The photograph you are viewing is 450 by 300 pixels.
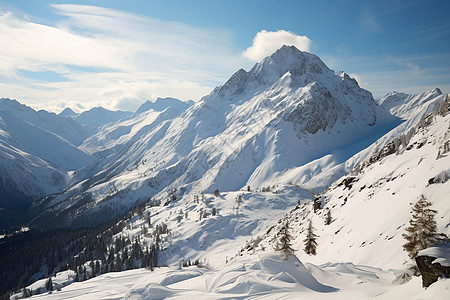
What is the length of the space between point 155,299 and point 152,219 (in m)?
156

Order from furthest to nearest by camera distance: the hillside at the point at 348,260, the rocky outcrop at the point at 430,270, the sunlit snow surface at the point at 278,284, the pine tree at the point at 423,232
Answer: the hillside at the point at 348,260, the pine tree at the point at 423,232, the sunlit snow surface at the point at 278,284, the rocky outcrop at the point at 430,270

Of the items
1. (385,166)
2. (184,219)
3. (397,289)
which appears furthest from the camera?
(184,219)

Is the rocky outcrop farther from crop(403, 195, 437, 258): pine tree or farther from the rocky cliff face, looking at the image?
crop(403, 195, 437, 258): pine tree

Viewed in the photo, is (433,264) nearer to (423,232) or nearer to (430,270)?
(430,270)

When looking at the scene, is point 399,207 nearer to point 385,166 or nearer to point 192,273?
point 385,166

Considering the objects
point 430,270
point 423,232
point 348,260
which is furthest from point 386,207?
point 430,270

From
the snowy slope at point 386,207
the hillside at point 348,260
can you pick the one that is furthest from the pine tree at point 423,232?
the snowy slope at point 386,207

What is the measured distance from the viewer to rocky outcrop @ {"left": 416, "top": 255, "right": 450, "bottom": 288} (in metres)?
14.0

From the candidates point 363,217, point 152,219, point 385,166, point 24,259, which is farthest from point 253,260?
point 24,259

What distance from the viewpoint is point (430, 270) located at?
14.4 meters

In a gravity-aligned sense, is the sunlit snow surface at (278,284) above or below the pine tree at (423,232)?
below

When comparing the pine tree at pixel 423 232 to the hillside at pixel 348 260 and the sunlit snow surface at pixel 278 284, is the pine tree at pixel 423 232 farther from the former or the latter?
the sunlit snow surface at pixel 278 284

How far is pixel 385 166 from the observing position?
56.9 m

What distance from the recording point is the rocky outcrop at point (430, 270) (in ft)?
45.8
